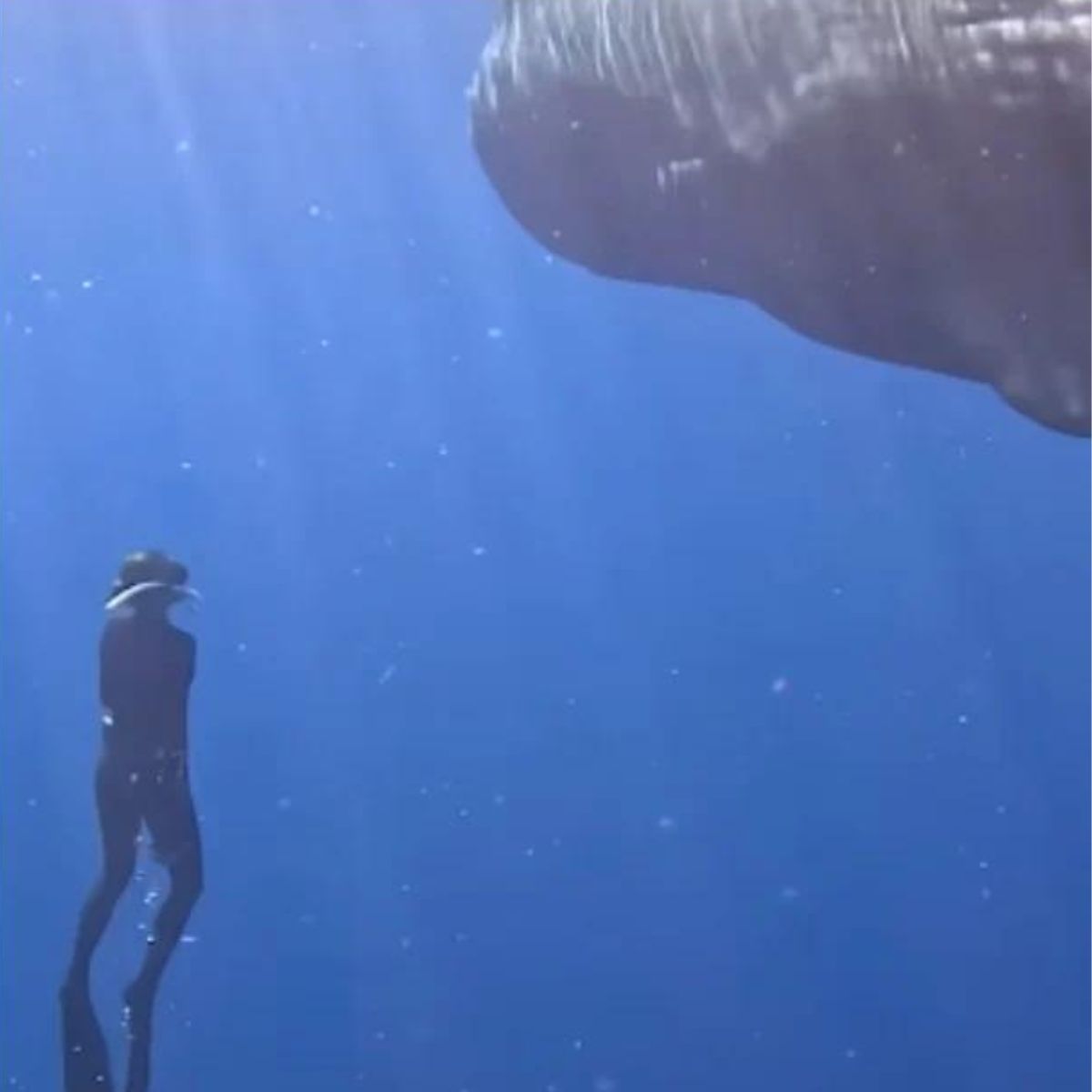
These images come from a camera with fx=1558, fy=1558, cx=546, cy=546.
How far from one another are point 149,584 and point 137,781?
35 cm

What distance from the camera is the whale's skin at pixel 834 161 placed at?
2.35 metres

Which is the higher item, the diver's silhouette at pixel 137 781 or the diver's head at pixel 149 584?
the diver's head at pixel 149 584

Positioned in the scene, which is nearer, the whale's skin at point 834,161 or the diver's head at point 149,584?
the whale's skin at point 834,161

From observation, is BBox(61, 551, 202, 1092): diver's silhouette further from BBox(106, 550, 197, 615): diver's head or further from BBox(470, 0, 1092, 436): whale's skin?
BBox(470, 0, 1092, 436): whale's skin

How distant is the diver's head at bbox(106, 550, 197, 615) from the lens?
106 inches

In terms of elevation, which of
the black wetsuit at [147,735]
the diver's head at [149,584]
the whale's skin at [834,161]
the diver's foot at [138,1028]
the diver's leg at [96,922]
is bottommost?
the diver's foot at [138,1028]

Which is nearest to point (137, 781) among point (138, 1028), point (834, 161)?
point (138, 1028)

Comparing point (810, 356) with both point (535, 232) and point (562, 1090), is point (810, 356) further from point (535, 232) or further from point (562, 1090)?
point (562, 1090)

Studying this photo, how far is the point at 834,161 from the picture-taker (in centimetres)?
247

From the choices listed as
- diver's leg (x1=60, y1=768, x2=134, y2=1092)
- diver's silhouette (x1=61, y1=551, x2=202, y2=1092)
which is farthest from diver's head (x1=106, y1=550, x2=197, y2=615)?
diver's leg (x1=60, y1=768, x2=134, y2=1092)

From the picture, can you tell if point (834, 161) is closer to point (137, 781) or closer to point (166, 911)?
point (137, 781)

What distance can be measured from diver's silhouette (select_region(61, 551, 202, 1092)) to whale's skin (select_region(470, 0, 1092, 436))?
0.97 m

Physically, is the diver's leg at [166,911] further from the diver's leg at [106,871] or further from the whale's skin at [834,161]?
the whale's skin at [834,161]

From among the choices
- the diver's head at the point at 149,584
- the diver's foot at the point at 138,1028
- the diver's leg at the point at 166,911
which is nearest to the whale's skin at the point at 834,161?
the diver's head at the point at 149,584
